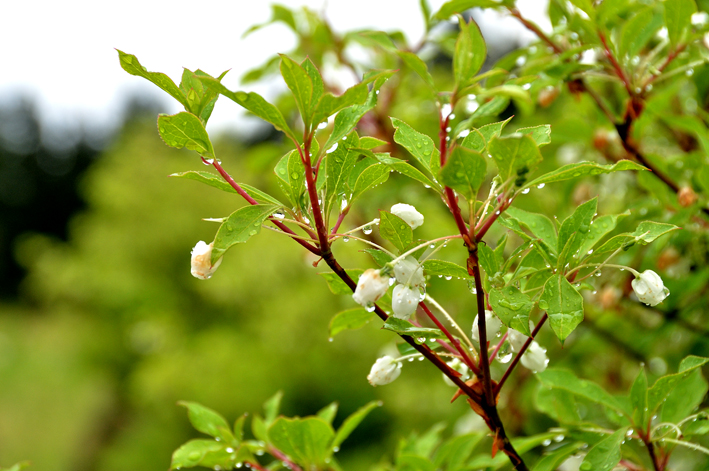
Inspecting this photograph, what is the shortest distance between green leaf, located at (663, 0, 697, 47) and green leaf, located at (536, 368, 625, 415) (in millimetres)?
677

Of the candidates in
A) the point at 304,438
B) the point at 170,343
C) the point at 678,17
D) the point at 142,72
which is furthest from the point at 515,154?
the point at 170,343

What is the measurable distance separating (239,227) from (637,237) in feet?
1.43

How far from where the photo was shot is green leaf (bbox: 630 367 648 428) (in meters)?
0.75

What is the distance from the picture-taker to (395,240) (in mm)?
593

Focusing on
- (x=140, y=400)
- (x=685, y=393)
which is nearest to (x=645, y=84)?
(x=685, y=393)

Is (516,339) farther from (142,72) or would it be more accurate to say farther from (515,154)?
(142,72)

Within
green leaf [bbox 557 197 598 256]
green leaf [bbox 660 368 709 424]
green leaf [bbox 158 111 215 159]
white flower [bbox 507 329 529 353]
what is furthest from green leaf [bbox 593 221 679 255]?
green leaf [bbox 158 111 215 159]

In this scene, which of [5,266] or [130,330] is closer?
[130,330]

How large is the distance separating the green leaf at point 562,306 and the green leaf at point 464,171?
148mm

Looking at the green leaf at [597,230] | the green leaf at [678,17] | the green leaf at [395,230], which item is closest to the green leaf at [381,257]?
the green leaf at [395,230]

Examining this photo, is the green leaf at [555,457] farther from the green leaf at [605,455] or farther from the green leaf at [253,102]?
the green leaf at [253,102]

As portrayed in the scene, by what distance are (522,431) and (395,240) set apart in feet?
4.53

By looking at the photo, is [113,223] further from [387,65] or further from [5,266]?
[5,266]

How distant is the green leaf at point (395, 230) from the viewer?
22.9 inches
